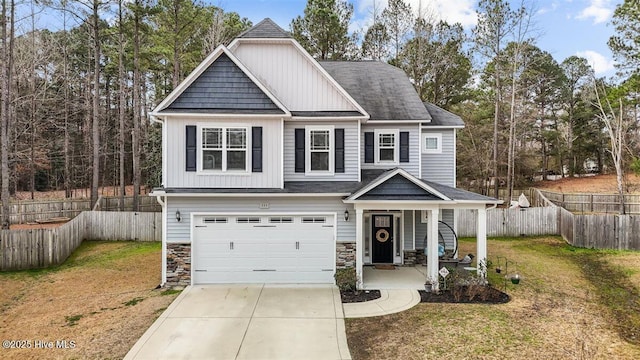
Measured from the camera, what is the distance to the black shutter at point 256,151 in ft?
35.1

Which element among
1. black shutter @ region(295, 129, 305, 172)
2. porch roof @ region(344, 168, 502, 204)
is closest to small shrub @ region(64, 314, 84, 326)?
black shutter @ region(295, 129, 305, 172)

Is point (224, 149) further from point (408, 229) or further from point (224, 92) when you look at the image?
point (408, 229)

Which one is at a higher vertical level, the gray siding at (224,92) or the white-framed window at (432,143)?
the gray siding at (224,92)

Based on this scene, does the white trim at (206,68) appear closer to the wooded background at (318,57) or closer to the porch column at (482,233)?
the porch column at (482,233)

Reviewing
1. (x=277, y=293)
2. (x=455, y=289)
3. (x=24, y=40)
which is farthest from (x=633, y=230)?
(x=24, y=40)

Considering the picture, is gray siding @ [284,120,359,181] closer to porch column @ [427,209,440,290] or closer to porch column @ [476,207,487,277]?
porch column @ [427,209,440,290]

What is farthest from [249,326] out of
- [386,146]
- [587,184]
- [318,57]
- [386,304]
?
[587,184]

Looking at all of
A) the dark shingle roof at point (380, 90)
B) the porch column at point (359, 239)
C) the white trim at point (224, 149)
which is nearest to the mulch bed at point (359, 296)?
the porch column at point (359, 239)

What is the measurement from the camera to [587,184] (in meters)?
33.3

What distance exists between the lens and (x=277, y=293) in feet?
32.4

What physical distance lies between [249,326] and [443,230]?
326 inches

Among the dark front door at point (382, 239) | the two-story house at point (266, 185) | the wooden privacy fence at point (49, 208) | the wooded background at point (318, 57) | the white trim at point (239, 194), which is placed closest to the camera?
the white trim at point (239, 194)

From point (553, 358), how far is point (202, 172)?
9.47 m

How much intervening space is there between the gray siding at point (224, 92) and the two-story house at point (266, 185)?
0.03 m
